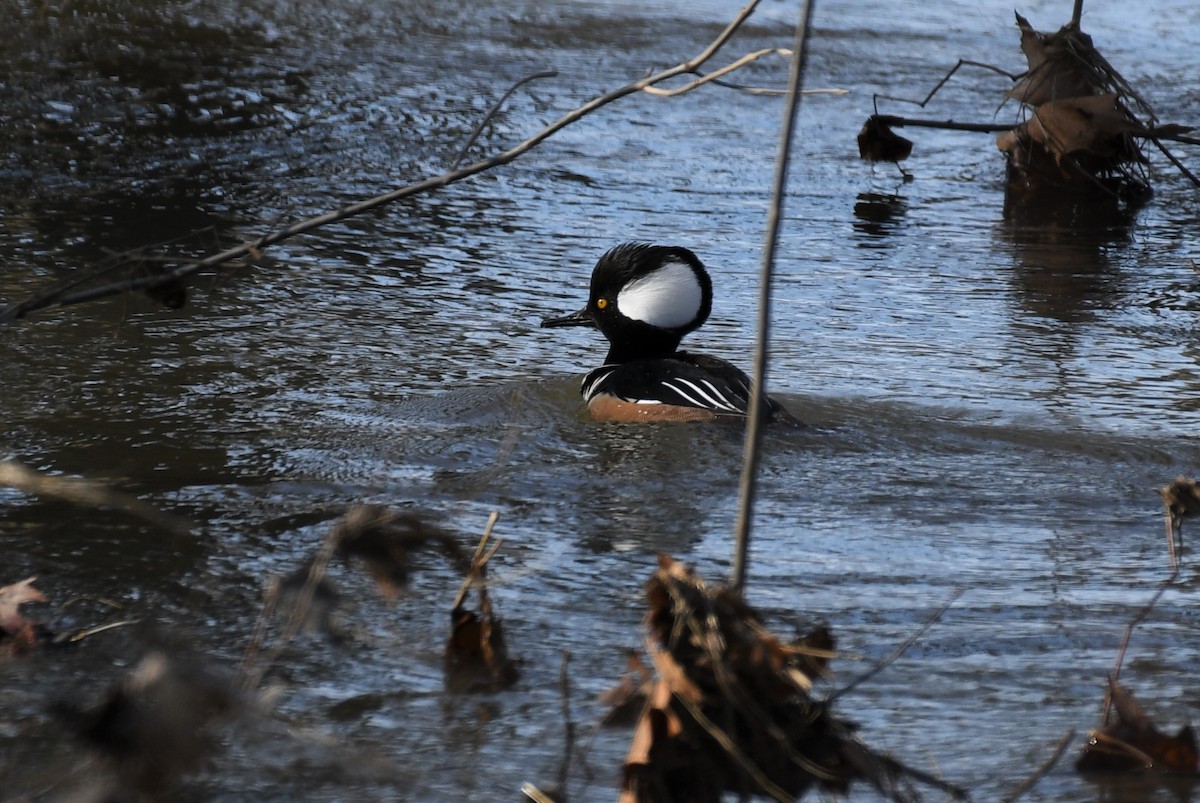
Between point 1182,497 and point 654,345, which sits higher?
point 1182,497

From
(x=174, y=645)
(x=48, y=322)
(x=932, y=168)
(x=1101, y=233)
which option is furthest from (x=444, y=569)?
(x=932, y=168)

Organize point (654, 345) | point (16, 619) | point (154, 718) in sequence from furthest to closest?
point (654, 345), point (16, 619), point (154, 718)

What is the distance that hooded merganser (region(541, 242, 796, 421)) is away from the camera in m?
6.44

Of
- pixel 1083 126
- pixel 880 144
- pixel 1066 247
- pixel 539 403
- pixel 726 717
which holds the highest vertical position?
pixel 1083 126

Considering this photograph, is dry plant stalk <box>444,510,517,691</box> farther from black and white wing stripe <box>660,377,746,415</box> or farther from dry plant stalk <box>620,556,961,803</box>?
black and white wing stripe <box>660,377,746,415</box>

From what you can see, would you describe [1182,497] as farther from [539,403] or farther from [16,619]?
[539,403]

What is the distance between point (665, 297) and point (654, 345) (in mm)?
269

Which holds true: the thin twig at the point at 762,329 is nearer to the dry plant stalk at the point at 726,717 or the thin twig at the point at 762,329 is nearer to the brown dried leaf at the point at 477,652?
the dry plant stalk at the point at 726,717

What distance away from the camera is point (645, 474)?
5812 millimetres

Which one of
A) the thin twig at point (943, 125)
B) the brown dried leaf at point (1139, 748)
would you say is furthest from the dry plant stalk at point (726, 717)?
the thin twig at point (943, 125)

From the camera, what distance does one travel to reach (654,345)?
22.9 ft

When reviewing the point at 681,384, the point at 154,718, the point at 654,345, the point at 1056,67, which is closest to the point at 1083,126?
the point at 1056,67

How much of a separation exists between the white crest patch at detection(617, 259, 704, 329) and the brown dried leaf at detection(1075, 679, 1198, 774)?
3.60 meters

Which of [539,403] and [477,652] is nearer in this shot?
[477,652]
